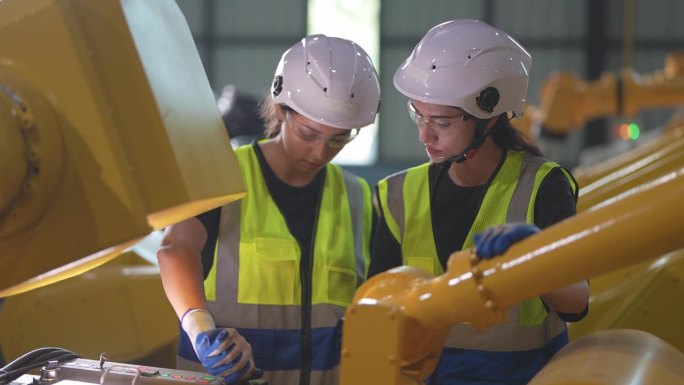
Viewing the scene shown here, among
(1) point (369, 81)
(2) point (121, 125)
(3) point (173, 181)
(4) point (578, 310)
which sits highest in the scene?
(2) point (121, 125)

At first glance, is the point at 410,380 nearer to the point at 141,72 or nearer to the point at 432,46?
the point at 141,72

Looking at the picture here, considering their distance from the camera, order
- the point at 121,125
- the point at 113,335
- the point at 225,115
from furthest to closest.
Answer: the point at 225,115 < the point at 113,335 < the point at 121,125

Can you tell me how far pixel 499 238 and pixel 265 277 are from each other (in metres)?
1.12

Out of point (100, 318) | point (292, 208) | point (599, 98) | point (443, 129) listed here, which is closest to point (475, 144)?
point (443, 129)

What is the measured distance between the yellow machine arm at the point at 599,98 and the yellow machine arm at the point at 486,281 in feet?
24.0

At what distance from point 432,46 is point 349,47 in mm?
365

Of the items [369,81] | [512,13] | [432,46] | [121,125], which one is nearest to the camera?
[121,125]

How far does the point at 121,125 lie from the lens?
5.49 feet

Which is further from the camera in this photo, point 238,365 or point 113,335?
point 113,335

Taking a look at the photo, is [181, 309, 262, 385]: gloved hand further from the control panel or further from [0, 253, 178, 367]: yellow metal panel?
[0, 253, 178, 367]: yellow metal panel

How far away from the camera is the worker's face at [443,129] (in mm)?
2342

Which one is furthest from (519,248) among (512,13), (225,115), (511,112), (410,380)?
(512,13)

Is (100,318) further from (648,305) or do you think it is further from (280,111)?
(648,305)

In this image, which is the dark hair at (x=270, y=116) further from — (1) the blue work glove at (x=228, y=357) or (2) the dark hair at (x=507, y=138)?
(1) the blue work glove at (x=228, y=357)
